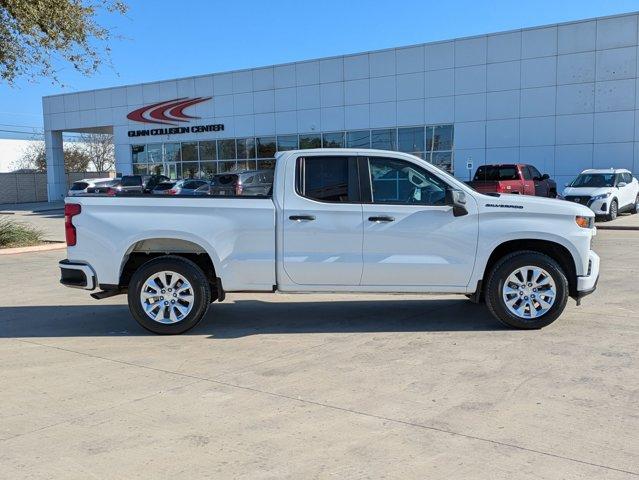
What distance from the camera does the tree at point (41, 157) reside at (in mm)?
69062

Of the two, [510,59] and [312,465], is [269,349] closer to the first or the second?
[312,465]

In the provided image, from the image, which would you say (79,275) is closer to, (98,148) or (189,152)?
(189,152)

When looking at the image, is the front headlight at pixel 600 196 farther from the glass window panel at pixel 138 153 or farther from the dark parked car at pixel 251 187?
the glass window panel at pixel 138 153

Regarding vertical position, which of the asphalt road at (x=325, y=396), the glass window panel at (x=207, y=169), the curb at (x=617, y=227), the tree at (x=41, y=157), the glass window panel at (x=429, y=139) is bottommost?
the asphalt road at (x=325, y=396)

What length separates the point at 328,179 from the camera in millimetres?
6492

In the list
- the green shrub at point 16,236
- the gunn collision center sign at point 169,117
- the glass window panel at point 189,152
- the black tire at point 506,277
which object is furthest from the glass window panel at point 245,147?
the black tire at point 506,277

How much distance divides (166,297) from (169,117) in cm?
3457

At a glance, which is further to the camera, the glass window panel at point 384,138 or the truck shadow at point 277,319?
the glass window panel at point 384,138

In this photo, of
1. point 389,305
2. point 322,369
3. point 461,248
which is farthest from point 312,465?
point 389,305

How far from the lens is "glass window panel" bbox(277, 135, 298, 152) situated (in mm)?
34312

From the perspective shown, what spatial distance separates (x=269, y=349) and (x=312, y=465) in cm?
252

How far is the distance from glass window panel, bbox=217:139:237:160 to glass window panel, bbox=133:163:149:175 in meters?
6.58

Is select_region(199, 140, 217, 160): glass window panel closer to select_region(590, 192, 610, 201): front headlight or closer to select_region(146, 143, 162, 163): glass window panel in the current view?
select_region(146, 143, 162, 163): glass window panel

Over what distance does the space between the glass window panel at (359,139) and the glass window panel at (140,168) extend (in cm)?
1563
